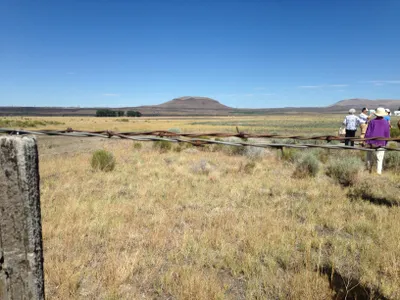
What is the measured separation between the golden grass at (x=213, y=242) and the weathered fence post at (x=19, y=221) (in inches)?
77.8

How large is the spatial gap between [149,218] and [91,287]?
2210mm

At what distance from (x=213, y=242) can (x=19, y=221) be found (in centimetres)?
339

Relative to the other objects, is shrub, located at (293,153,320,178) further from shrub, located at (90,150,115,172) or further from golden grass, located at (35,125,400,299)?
shrub, located at (90,150,115,172)

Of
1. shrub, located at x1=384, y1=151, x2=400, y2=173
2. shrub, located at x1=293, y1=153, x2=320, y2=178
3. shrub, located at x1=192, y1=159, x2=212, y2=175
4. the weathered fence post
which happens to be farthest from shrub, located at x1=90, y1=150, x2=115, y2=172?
shrub, located at x1=384, y1=151, x2=400, y2=173

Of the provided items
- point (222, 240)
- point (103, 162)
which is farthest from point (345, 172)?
point (103, 162)

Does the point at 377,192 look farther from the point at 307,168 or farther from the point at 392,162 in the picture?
the point at 392,162

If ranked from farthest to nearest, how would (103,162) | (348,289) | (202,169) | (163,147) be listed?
1. (163,147)
2. (103,162)
3. (202,169)
4. (348,289)

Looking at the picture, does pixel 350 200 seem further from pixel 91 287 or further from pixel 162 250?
pixel 91 287

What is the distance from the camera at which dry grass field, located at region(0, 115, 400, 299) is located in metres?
3.15

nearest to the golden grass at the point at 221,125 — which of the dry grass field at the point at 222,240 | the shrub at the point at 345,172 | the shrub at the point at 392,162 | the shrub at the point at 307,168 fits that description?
the shrub at the point at 392,162

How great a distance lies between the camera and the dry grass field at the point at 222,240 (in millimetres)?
3148

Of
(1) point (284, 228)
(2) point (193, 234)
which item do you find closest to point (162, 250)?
(2) point (193, 234)

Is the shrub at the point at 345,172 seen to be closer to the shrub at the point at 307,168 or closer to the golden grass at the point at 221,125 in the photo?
the shrub at the point at 307,168

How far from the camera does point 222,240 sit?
13.9 ft
